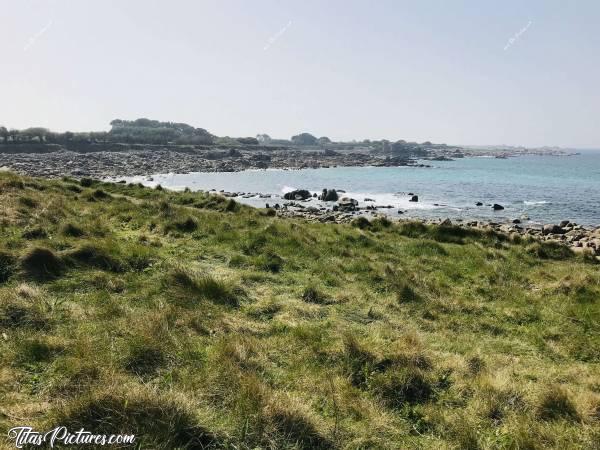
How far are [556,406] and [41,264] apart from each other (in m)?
10.0

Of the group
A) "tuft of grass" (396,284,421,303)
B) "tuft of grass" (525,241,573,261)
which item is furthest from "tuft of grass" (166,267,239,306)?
"tuft of grass" (525,241,573,261)

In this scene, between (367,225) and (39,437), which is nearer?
(39,437)

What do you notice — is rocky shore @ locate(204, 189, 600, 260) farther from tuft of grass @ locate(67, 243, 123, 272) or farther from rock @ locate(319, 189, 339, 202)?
tuft of grass @ locate(67, 243, 123, 272)

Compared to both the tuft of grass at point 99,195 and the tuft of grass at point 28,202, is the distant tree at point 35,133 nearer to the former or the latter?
the tuft of grass at point 99,195

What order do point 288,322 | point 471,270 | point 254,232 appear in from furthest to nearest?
point 254,232 → point 471,270 → point 288,322

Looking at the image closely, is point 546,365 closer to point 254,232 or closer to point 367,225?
point 254,232

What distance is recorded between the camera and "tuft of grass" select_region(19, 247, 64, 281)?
8.77 meters

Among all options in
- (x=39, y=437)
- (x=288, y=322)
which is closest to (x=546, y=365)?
(x=288, y=322)

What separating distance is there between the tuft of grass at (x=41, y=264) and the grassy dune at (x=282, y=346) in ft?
0.12

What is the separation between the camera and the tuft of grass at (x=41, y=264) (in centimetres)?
877

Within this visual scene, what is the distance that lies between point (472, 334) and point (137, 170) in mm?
80430

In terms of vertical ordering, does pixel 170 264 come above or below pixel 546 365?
above

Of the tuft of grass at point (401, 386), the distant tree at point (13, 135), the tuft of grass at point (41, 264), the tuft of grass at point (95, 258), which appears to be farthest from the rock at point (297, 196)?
the distant tree at point (13, 135)

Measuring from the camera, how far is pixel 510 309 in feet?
33.1
